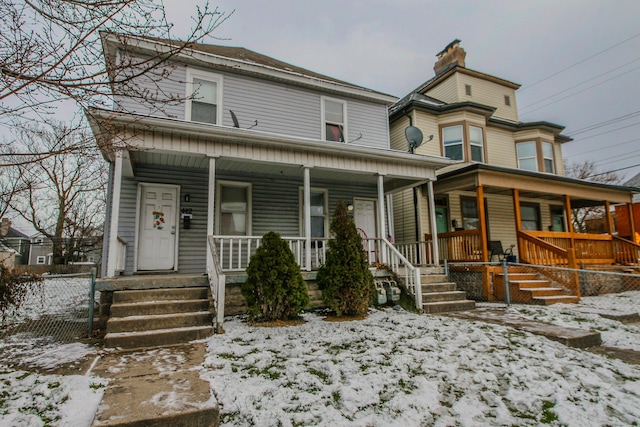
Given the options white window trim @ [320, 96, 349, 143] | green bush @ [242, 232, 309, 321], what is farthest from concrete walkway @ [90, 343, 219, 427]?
white window trim @ [320, 96, 349, 143]

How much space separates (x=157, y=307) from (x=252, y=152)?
341 centimetres

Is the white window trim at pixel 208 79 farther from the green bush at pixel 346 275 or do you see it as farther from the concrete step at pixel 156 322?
the concrete step at pixel 156 322

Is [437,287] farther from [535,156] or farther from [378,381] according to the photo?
[535,156]

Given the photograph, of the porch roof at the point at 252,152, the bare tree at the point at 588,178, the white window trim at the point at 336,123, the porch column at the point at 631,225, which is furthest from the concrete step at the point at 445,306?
the bare tree at the point at 588,178

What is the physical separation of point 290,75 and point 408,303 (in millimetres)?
6772

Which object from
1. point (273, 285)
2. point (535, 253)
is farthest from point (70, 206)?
point (535, 253)

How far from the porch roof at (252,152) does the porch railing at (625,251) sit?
23.9ft

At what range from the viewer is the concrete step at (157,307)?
4594 mm

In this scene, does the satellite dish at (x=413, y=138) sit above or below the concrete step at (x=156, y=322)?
above

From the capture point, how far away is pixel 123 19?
2986 millimetres

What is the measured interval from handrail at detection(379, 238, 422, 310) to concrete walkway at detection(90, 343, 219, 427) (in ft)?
13.4

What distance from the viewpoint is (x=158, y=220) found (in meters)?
7.48

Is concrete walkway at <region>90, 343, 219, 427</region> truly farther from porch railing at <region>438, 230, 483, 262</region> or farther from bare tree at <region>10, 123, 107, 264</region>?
bare tree at <region>10, 123, 107, 264</region>

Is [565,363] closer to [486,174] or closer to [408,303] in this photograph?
[408,303]
